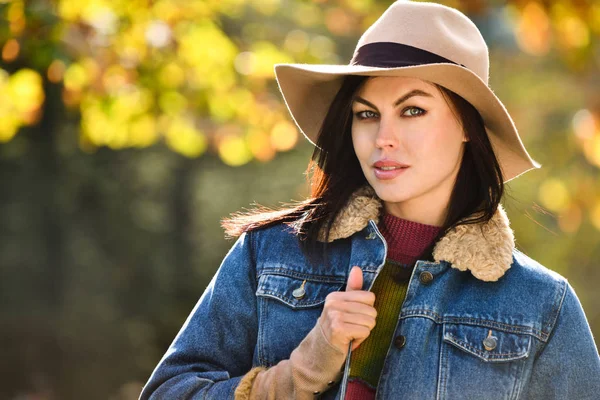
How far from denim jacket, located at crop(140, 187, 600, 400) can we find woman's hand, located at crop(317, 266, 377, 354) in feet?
0.42

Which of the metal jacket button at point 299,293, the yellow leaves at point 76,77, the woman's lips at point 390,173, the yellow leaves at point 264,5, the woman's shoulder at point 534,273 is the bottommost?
the metal jacket button at point 299,293

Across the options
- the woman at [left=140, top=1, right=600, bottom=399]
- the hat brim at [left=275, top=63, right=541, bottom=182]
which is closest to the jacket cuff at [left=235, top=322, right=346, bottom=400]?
the woman at [left=140, top=1, right=600, bottom=399]

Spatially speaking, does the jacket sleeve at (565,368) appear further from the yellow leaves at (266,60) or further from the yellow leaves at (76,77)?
the yellow leaves at (266,60)

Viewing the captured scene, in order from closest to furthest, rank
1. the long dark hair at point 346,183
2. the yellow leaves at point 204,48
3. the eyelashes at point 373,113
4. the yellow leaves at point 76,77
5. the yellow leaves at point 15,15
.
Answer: the eyelashes at point 373,113 → the long dark hair at point 346,183 → the yellow leaves at point 15,15 → the yellow leaves at point 76,77 → the yellow leaves at point 204,48

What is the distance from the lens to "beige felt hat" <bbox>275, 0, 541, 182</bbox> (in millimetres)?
2439

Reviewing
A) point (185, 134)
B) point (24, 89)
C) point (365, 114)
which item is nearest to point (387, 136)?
point (365, 114)

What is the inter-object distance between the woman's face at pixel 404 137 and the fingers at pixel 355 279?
0.85 feet

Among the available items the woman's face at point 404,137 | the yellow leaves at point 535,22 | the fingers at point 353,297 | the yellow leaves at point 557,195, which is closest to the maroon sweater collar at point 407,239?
the woman's face at point 404,137

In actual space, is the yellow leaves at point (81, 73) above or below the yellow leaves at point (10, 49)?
below

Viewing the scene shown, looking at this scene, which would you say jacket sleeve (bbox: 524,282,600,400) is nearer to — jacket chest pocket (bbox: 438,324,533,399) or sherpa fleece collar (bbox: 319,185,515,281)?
jacket chest pocket (bbox: 438,324,533,399)

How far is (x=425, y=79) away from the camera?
8.06ft

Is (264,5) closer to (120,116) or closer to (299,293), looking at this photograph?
(120,116)

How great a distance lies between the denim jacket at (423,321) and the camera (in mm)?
2410

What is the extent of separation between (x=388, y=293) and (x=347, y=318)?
341mm
